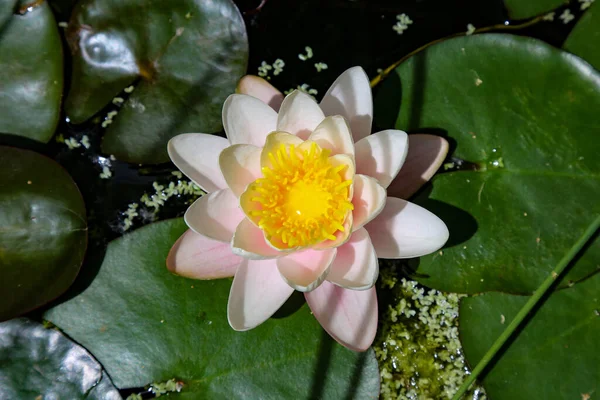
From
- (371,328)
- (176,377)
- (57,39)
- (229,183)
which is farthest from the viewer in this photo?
(57,39)

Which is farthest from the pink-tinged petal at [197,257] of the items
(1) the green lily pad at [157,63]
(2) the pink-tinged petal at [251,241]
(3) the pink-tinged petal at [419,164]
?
(3) the pink-tinged petal at [419,164]

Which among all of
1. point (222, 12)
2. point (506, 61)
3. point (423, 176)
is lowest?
point (423, 176)

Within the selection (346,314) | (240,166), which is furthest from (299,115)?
(346,314)

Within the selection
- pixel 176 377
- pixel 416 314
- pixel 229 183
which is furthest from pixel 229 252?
pixel 416 314

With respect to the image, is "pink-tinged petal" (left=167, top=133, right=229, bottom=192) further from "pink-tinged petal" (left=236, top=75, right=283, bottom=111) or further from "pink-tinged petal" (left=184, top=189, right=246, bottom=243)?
"pink-tinged petal" (left=236, top=75, right=283, bottom=111)

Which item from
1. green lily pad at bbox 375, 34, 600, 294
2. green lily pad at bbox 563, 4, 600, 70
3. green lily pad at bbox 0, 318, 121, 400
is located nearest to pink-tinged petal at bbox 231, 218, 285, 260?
green lily pad at bbox 375, 34, 600, 294

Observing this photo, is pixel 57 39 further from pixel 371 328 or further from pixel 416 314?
pixel 416 314
